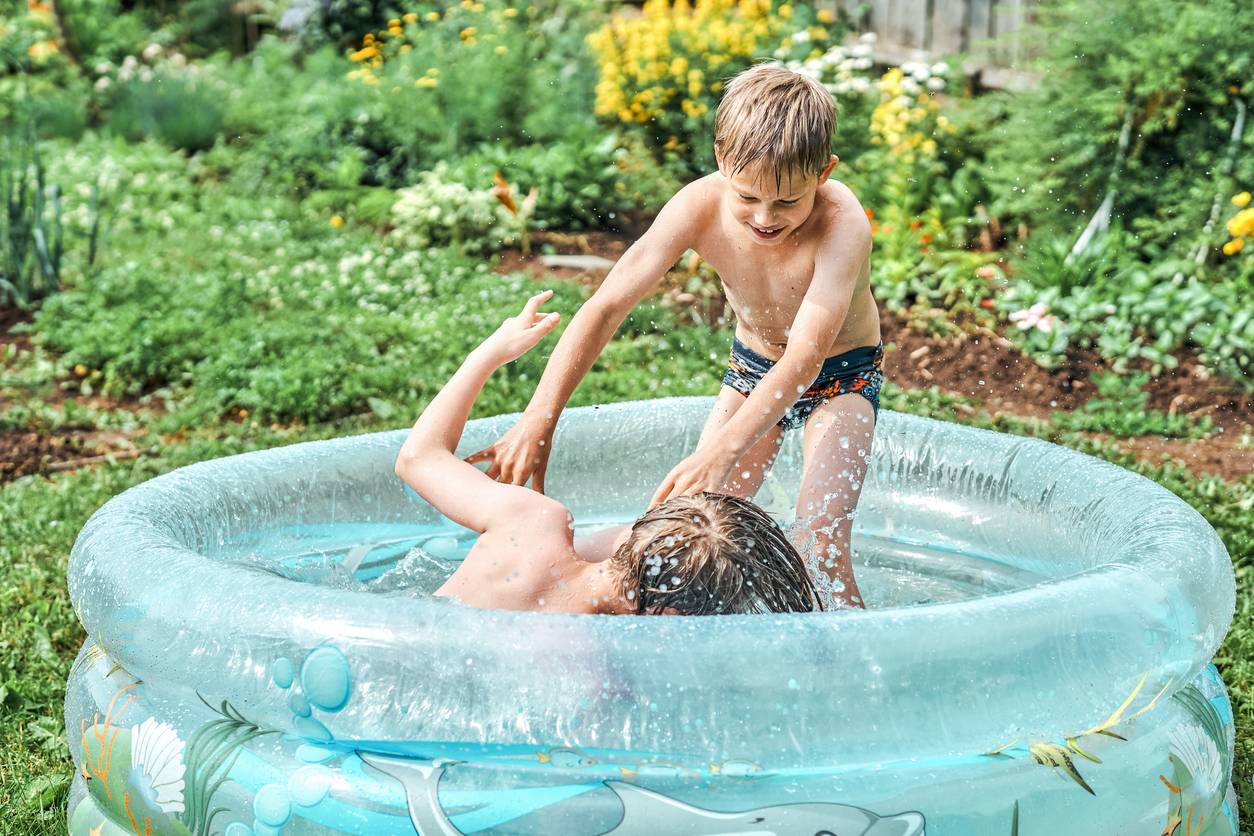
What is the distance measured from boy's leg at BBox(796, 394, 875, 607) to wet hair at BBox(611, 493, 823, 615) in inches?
27.4

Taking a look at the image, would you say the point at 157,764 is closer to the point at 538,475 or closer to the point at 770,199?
the point at 538,475

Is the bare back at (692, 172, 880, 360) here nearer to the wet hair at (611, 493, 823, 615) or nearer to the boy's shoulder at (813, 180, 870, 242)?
the boy's shoulder at (813, 180, 870, 242)

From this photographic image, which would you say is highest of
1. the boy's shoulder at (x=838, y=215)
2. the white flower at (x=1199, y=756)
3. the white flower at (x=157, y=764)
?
the boy's shoulder at (x=838, y=215)

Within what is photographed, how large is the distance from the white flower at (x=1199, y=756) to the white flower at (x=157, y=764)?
1602 millimetres

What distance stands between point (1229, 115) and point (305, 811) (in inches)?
195

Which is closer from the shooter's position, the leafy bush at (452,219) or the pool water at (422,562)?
the pool water at (422,562)

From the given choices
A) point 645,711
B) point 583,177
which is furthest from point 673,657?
point 583,177

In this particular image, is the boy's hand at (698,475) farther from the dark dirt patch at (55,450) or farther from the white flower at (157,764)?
the dark dirt patch at (55,450)

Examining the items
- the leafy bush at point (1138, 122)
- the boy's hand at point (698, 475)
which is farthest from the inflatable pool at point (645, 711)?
the leafy bush at point (1138, 122)

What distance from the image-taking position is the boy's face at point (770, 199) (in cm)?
280

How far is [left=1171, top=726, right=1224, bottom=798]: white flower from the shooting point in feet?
7.69

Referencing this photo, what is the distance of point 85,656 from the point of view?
267 centimetres

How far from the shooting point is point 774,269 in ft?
10.5

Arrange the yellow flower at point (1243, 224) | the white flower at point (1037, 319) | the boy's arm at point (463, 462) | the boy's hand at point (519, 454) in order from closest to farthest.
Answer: the boy's arm at point (463, 462), the boy's hand at point (519, 454), the yellow flower at point (1243, 224), the white flower at point (1037, 319)
